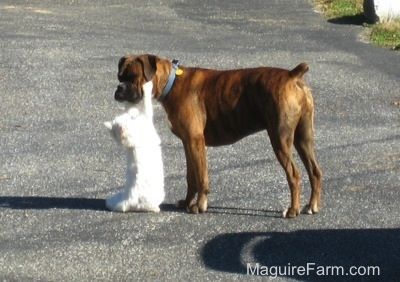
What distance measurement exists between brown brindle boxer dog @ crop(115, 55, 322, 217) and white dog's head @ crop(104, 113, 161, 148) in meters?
0.15

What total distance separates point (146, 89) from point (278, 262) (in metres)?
1.72

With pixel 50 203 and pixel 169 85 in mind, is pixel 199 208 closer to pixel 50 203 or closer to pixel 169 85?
pixel 169 85

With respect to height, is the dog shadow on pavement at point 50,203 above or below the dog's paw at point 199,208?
below

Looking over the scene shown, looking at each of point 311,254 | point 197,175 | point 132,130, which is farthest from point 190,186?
point 311,254

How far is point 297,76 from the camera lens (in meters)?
7.76

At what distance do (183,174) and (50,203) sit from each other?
1.44 meters

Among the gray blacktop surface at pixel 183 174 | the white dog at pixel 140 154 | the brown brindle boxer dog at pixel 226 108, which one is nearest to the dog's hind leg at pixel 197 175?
the brown brindle boxer dog at pixel 226 108

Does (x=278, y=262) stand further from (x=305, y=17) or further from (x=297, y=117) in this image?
(x=305, y=17)

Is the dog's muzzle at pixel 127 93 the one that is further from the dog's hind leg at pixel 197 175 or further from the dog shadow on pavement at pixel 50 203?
the dog shadow on pavement at pixel 50 203

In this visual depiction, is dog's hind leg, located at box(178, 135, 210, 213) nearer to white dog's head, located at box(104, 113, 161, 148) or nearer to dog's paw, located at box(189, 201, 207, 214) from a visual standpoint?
dog's paw, located at box(189, 201, 207, 214)

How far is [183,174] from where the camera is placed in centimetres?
935

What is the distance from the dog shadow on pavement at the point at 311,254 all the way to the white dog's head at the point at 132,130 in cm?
97

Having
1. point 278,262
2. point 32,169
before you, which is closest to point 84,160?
point 32,169

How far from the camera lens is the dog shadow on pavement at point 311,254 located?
681 centimetres
